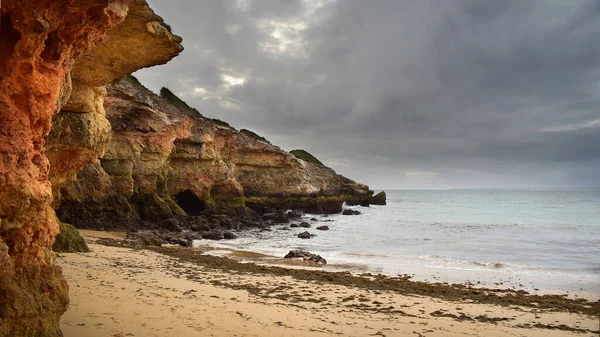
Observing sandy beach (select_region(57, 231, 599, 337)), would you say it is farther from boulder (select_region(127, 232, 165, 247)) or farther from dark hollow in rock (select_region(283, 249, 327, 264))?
boulder (select_region(127, 232, 165, 247))

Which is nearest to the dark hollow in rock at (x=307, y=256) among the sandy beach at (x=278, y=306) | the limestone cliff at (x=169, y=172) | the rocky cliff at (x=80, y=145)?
the sandy beach at (x=278, y=306)

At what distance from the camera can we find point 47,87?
4398 millimetres

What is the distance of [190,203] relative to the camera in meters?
32.9

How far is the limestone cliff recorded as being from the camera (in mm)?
21984

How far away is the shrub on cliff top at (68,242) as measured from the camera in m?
11.2

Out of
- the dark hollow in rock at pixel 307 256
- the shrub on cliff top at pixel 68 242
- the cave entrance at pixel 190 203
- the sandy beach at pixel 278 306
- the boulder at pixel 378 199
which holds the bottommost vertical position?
the dark hollow in rock at pixel 307 256

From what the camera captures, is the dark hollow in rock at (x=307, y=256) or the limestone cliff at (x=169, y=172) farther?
the limestone cliff at (x=169, y=172)

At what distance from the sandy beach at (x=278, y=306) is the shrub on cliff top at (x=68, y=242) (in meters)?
0.62

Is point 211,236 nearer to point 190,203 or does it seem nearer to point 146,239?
point 146,239

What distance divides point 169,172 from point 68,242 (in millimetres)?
18751

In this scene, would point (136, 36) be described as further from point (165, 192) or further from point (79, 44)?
point (165, 192)

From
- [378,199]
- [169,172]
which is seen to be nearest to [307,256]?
[169,172]

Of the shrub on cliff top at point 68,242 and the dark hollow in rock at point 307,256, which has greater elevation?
the shrub on cliff top at point 68,242

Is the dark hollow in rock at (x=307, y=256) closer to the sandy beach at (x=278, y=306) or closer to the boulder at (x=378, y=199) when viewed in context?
the sandy beach at (x=278, y=306)
